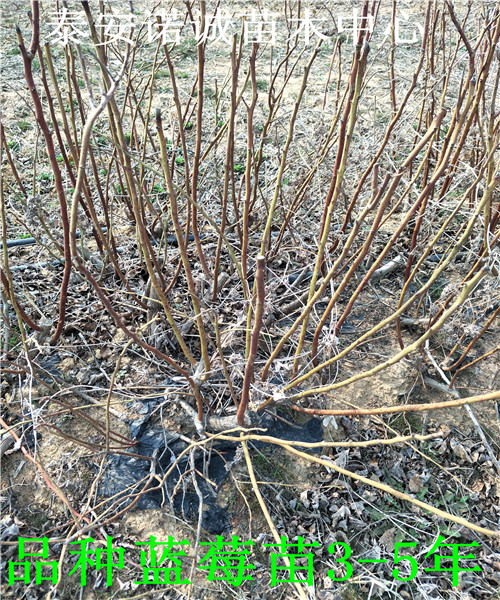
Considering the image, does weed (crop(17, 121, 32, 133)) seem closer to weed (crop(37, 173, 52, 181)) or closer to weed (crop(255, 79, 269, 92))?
weed (crop(37, 173, 52, 181))

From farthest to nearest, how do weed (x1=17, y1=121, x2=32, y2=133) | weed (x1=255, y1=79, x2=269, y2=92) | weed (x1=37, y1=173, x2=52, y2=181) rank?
weed (x1=255, y1=79, x2=269, y2=92)
weed (x1=17, y1=121, x2=32, y2=133)
weed (x1=37, y1=173, x2=52, y2=181)

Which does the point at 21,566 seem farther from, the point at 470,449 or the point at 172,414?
the point at 470,449

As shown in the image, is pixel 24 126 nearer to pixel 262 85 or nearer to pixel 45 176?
pixel 45 176

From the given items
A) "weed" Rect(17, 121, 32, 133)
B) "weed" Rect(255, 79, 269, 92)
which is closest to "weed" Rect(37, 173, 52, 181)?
"weed" Rect(17, 121, 32, 133)

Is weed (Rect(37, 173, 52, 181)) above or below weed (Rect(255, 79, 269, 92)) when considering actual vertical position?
below

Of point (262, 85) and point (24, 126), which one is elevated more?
point (262, 85)

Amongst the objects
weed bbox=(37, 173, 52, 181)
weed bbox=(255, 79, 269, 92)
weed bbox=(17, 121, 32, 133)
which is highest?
weed bbox=(255, 79, 269, 92)

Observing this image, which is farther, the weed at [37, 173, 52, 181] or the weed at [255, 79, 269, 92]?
the weed at [255, 79, 269, 92]

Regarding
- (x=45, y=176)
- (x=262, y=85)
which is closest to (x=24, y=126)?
(x=45, y=176)

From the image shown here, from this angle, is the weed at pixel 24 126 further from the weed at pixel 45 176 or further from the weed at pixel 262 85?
the weed at pixel 262 85

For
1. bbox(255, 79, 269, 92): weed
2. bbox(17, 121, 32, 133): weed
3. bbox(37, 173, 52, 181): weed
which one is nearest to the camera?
bbox(37, 173, 52, 181): weed

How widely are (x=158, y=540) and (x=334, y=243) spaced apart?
4.48 feet

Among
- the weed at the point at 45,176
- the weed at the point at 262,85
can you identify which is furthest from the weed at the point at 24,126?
the weed at the point at 262,85

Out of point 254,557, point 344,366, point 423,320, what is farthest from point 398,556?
point 423,320
